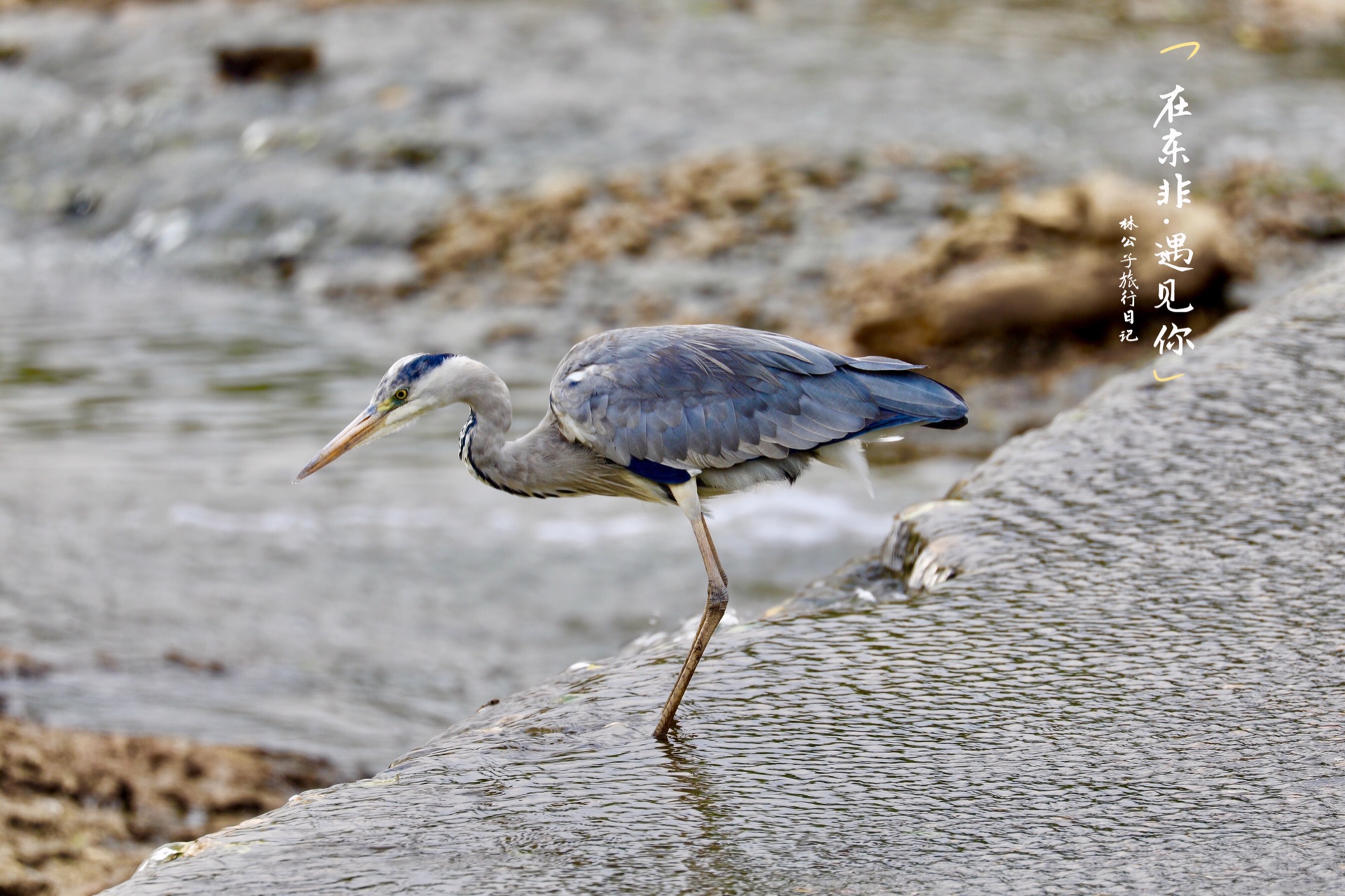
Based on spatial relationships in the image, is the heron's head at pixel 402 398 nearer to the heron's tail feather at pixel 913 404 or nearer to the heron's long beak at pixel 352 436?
the heron's long beak at pixel 352 436

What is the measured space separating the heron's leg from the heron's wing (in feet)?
0.64

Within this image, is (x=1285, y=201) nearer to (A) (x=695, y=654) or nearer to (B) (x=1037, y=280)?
(B) (x=1037, y=280)

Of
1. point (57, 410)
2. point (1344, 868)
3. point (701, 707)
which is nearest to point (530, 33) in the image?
point (57, 410)

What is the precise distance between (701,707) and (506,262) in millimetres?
10363

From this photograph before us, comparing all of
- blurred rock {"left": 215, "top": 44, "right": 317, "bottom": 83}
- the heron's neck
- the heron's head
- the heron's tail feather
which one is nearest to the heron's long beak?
the heron's head

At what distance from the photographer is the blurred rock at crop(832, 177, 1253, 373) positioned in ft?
33.2

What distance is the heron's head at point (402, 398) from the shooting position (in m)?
3.64

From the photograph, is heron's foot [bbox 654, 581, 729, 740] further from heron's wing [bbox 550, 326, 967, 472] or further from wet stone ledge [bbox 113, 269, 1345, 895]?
heron's wing [bbox 550, 326, 967, 472]

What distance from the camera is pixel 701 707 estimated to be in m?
3.37

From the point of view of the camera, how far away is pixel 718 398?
354 centimetres

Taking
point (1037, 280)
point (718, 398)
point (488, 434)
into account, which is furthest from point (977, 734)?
point (1037, 280)

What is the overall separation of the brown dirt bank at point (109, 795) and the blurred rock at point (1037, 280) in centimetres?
618

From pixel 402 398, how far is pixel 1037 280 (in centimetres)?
735

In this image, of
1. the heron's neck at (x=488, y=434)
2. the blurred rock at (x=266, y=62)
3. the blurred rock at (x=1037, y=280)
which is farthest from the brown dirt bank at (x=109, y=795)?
the blurred rock at (x=266, y=62)
